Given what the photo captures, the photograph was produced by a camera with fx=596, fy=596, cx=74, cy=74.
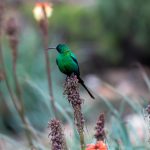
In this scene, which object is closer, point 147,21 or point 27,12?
point 147,21

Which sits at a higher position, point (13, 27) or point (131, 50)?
Result: point (131, 50)

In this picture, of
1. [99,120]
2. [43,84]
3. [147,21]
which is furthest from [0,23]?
[147,21]

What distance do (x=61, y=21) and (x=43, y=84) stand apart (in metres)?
9.01

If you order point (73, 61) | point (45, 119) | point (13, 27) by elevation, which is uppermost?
point (45, 119)

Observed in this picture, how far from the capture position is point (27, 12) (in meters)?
18.0

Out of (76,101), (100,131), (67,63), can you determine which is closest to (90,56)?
(67,63)

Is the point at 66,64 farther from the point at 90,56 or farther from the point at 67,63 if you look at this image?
the point at 90,56

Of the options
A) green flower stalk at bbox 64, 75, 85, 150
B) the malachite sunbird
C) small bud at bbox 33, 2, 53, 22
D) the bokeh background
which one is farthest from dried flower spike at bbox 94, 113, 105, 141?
the bokeh background

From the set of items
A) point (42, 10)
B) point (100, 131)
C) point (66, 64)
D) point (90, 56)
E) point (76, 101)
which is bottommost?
point (100, 131)

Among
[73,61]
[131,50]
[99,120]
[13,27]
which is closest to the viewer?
[99,120]

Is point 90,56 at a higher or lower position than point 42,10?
higher

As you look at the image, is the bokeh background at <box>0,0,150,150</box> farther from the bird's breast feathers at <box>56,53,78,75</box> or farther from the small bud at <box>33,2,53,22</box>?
the bird's breast feathers at <box>56,53,78,75</box>

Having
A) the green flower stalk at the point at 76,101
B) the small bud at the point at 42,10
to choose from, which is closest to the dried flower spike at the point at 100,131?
the green flower stalk at the point at 76,101

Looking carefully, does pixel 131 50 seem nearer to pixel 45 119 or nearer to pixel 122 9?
pixel 122 9
